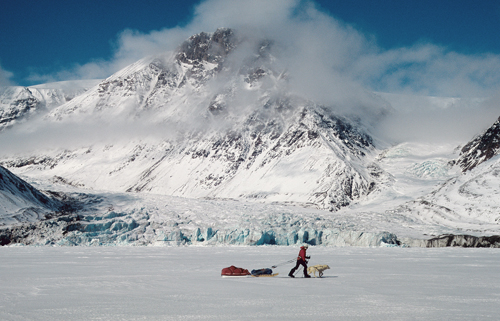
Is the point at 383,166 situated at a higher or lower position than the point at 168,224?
higher

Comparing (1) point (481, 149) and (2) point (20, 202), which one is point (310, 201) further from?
(2) point (20, 202)

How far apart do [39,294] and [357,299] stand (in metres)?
10.2

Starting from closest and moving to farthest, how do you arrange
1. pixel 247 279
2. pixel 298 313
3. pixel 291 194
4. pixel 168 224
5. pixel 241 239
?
pixel 298 313 < pixel 247 279 < pixel 241 239 < pixel 168 224 < pixel 291 194

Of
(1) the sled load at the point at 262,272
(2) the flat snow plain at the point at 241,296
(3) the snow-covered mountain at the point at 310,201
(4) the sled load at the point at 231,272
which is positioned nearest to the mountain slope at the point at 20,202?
(3) the snow-covered mountain at the point at 310,201

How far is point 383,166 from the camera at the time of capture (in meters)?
171

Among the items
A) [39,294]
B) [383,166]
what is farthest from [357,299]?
[383,166]

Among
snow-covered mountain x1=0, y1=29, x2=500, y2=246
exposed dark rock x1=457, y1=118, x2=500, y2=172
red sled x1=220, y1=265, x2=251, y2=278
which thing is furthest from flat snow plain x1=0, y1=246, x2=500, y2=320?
exposed dark rock x1=457, y1=118, x2=500, y2=172

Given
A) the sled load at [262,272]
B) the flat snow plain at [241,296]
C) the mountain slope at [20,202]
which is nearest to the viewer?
the flat snow plain at [241,296]

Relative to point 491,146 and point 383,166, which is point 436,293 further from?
point 383,166

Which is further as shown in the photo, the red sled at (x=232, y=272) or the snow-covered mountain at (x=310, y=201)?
the snow-covered mountain at (x=310, y=201)

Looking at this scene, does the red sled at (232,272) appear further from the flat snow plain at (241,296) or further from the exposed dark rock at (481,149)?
the exposed dark rock at (481,149)

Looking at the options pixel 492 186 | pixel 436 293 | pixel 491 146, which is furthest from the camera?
pixel 491 146

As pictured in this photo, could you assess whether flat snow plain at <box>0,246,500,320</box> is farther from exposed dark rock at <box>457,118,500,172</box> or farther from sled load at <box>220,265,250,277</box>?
exposed dark rock at <box>457,118,500,172</box>

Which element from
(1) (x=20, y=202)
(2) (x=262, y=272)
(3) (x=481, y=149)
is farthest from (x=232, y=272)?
(3) (x=481, y=149)
